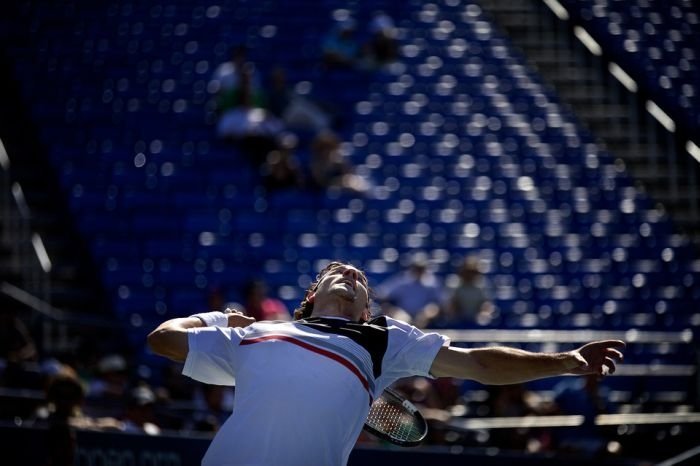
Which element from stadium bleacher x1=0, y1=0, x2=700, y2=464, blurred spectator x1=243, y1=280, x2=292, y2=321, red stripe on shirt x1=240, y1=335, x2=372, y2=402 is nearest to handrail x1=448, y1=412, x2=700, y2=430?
stadium bleacher x1=0, y1=0, x2=700, y2=464

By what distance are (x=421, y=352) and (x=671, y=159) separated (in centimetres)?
981

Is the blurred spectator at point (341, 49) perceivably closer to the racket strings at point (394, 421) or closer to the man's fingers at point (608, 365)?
the racket strings at point (394, 421)

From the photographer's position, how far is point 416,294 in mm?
12188

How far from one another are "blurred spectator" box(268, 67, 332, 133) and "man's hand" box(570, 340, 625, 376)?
34.1 ft

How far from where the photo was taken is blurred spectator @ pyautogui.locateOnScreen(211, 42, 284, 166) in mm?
14195

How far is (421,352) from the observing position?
183 inches

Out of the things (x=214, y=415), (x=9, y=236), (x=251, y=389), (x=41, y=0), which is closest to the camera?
(x=251, y=389)

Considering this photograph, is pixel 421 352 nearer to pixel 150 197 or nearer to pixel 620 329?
pixel 620 329

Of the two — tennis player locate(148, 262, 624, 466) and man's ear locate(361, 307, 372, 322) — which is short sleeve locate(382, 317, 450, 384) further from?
man's ear locate(361, 307, 372, 322)

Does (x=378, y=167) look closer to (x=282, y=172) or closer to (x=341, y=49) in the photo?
(x=282, y=172)

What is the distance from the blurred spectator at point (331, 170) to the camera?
45.6ft

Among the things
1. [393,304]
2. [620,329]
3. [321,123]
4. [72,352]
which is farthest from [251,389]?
[321,123]

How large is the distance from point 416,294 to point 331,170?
2276 millimetres

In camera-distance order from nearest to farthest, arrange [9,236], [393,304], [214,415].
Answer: [214,415], [393,304], [9,236]
